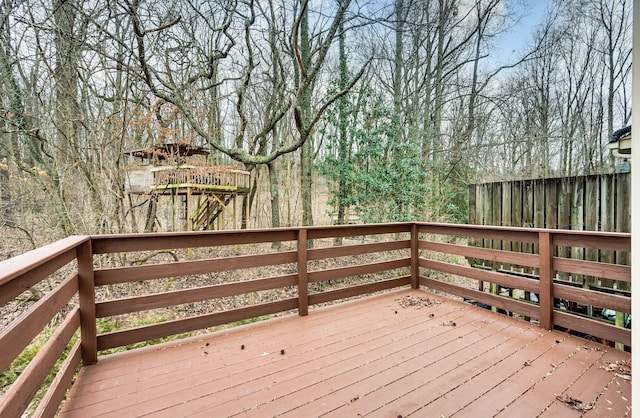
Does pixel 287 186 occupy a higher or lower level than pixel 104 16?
lower

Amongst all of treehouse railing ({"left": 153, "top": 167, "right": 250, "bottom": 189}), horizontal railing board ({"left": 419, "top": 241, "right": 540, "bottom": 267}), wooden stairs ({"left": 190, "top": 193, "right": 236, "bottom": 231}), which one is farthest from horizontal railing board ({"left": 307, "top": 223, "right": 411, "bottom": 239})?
wooden stairs ({"left": 190, "top": 193, "right": 236, "bottom": 231})

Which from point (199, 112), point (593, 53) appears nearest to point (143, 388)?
point (199, 112)

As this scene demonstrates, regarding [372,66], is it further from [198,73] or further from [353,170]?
[198,73]

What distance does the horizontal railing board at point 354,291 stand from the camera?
11.4 feet

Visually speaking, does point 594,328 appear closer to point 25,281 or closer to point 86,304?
point 25,281

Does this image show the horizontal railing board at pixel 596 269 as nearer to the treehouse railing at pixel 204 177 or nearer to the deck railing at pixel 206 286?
the deck railing at pixel 206 286

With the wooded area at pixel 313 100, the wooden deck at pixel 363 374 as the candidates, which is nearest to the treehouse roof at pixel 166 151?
the wooded area at pixel 313 100

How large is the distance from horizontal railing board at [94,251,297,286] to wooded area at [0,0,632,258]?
2.72m

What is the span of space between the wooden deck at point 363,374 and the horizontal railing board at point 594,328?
0.34 feet

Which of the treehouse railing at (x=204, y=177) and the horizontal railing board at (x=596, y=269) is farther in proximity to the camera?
the treehouse railing at (x=204, y=177)

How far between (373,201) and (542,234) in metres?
4.68

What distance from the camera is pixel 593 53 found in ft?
25.0

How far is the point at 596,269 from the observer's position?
2611 mm

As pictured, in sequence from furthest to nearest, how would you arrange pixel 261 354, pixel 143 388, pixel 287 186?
pixel 287 186
pixel 261 354
pixel 143 388
